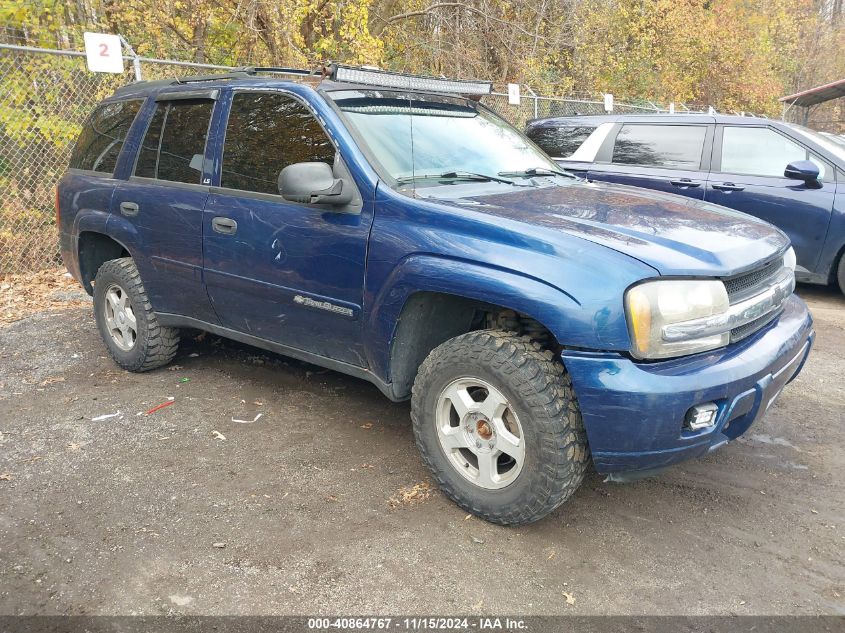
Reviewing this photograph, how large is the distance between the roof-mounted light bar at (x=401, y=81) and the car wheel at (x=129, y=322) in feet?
6.73

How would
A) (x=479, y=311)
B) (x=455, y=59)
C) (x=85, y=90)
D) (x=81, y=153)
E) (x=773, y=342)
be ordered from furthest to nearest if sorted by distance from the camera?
(x=455, y=59), (x=85, y=90), (x=81, y=153), (x=479, y=311), (x=773, y=342)

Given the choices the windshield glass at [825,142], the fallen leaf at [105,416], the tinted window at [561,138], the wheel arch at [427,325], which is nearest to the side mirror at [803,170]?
the windshield glass at [825,142]

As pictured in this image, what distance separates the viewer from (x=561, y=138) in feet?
25.3

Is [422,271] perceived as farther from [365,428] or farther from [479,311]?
[365,428]

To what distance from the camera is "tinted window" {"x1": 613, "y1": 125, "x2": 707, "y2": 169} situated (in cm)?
688

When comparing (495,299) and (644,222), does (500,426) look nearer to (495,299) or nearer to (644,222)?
(495,299)

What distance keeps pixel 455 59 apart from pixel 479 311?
13.2 metres

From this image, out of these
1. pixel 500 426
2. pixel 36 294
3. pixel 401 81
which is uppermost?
pixel 401 81

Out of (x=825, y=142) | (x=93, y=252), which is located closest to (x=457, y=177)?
(x=93, y=252)

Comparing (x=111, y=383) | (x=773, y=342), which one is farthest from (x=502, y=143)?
(x=111, y=383)

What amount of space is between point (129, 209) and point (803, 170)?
5771 mm

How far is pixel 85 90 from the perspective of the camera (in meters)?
8.05

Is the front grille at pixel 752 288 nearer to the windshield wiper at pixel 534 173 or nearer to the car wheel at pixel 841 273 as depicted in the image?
the windshield wiper at pixel 534 173

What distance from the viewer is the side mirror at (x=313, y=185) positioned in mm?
3062
